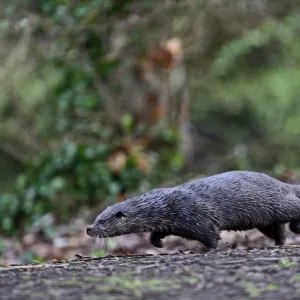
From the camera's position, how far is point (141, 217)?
597 cm

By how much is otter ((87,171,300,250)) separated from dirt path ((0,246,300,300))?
0.50 m

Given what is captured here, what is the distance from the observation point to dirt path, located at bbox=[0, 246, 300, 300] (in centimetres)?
422

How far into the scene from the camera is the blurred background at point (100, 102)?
36.5 feet

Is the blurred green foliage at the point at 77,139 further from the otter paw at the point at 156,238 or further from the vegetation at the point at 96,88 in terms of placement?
the otter paw at the point at 156,238

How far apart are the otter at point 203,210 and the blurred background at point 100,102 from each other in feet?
7.09

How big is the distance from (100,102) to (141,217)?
21.2 ft

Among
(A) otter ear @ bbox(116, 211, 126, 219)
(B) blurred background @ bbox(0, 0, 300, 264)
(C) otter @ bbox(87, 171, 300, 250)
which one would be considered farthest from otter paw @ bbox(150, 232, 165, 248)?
(B) blurred background @ bbox(0, 0, 300, 264)

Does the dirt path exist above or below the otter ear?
below

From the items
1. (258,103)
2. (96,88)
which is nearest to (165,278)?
(96,88)

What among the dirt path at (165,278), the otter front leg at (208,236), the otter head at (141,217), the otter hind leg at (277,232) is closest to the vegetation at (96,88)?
the otter hind leg at (277,232)

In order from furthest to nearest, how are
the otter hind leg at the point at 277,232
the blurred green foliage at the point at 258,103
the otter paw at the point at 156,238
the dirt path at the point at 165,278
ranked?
the blurred green foliage at the point at 258,103, the otter hind leg at the point at 277,232, the otter paw at the point at 156,238, the dirt path at the point at 165,278

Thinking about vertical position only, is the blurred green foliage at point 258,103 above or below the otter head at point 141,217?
above

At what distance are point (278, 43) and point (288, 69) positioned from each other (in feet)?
2.88

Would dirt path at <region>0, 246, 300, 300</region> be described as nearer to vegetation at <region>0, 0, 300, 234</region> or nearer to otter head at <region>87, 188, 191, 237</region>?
otter head at <region>87, 188, 191, 237</region>
